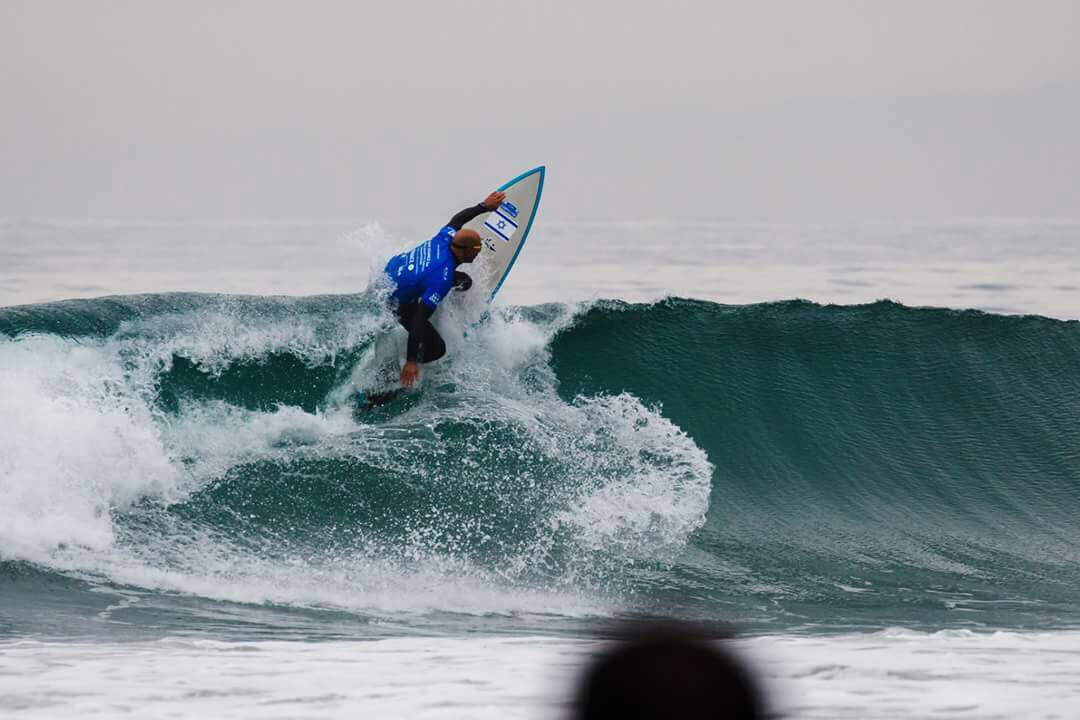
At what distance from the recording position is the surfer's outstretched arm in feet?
33.2

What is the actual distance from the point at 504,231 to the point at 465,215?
1574 millimetres

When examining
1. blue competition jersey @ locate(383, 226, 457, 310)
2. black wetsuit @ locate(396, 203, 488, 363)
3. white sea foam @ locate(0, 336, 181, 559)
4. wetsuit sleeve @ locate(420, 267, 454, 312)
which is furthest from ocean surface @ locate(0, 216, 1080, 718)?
wetsuit sleeve @ locate(420, 267, 454, 312)

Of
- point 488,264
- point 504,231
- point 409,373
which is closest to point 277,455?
point 409,373

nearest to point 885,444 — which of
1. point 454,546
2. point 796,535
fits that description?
point 796,535

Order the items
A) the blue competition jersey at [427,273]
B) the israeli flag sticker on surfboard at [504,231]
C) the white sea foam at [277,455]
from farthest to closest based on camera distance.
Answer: the israeli flag sticker on surfboard at [504,231]
the blue competition jersey at [427,273]
the white sea foam at [277,455]

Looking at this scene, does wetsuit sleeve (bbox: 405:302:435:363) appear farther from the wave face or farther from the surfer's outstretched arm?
the surfer's outstretched arm

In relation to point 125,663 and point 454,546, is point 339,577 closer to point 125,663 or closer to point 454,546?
point 454,546

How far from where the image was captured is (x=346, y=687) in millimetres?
5129

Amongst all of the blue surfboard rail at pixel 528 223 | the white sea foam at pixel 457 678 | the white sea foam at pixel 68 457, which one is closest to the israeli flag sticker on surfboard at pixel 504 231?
the blue surfboard rail at pixel 528 223

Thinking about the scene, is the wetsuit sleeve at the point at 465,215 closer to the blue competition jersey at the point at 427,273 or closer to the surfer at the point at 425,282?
the surfer at the point at 425,282

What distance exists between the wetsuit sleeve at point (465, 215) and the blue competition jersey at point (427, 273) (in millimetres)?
208

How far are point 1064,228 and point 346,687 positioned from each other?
3064cm

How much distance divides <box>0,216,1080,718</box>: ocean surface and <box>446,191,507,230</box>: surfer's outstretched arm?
774 millimetres

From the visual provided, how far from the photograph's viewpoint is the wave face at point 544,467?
768 cm
